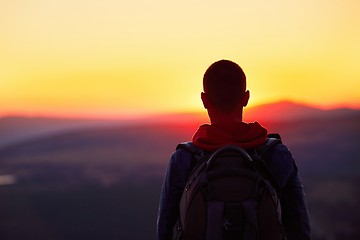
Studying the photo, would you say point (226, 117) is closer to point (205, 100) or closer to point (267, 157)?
point (205, 100)

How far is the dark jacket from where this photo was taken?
3.04m

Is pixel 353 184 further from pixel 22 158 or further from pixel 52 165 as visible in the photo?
pixel 22 158

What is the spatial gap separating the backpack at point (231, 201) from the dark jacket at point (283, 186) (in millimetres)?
89

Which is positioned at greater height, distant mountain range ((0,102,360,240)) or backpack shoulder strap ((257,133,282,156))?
backpack shoulder strap ((257,133,282,156))

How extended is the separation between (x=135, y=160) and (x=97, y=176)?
344 inches

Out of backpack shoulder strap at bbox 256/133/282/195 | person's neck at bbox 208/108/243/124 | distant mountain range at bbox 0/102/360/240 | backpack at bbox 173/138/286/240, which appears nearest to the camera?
A: backpack at bbox 173/138/286/240

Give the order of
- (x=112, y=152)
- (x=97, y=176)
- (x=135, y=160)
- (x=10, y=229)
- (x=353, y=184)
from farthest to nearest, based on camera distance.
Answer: (x=112, y=152) → (x=135, y=160) → (x=97, y=176) → (x=353, y=184) → (x=10, y=229)

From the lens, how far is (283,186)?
3.05m

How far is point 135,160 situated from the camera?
4853cm

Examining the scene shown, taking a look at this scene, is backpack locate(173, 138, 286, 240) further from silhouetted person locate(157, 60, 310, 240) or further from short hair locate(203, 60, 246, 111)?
short hair locate(203, 60, 246, 111)

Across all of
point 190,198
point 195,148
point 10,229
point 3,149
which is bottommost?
point 3,149

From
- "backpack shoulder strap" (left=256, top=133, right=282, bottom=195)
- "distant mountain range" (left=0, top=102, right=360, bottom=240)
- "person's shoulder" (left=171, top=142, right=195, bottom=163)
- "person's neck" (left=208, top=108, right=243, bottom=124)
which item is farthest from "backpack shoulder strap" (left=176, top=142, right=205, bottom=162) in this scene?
"distant mountain range" (left=0, top=102, right=360, bottom=240)

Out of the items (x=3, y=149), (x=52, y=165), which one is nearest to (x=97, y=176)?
(x=52, y=165)

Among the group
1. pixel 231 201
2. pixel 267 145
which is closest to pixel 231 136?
pixel 267 145
